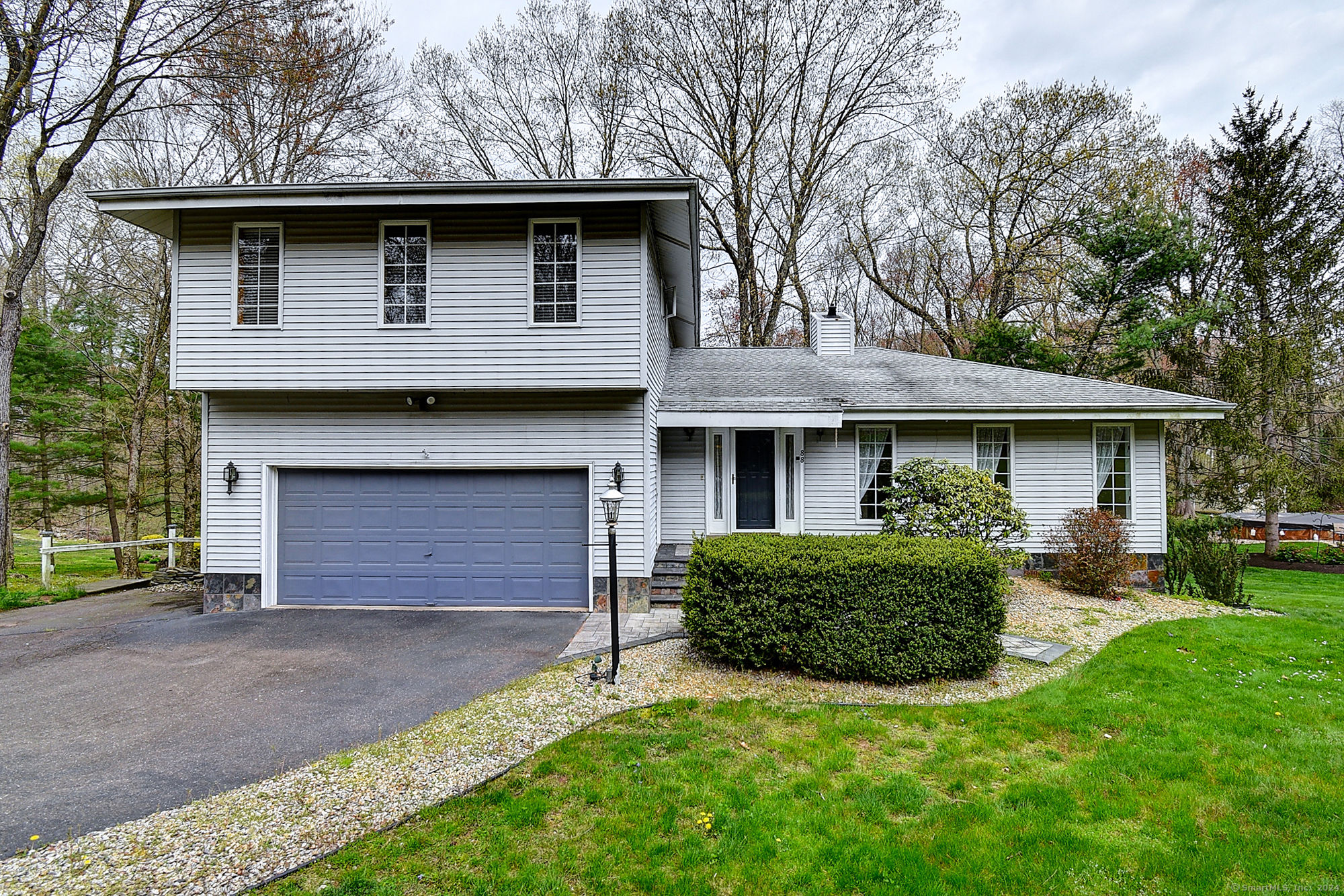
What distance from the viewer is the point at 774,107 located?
18.4 meters

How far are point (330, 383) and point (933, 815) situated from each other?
25.9ft

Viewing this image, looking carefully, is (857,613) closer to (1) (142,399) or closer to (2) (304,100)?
(1) (142,399)

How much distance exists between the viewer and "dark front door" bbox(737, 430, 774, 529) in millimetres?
9922

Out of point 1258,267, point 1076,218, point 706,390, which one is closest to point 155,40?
point 706,390

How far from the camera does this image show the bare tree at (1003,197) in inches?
650

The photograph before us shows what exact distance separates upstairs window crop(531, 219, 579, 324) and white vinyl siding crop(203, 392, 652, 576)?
3.99 feet

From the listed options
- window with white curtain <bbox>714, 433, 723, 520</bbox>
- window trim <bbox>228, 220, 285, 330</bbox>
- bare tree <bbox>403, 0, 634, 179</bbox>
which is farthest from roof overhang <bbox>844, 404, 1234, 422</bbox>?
bare tree <bbox>403, 0, 634, 179</bbox>

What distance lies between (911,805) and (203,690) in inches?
235

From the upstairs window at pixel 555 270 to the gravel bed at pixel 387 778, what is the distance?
4429mm

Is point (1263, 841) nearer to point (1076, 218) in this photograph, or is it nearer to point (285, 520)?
point (285, 520)

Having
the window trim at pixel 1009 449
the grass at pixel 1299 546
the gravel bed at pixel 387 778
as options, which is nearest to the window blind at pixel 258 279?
the gravel bed at pixel 387 778

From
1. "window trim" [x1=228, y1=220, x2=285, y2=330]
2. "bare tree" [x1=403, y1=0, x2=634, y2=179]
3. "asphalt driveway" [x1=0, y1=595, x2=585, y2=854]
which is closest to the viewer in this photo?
"asphalt driveway" [x1=0, y1=595, x2=585, y2=854]

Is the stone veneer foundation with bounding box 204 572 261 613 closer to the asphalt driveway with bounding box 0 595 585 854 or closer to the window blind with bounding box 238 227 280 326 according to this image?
the asphalt driveway with bounding box 0 595 585 854

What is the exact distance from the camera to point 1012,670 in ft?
18.4
